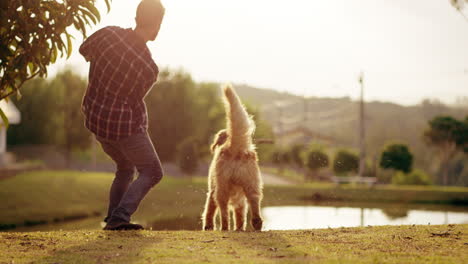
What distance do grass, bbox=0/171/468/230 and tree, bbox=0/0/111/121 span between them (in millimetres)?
13610

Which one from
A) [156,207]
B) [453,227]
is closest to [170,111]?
[156,207]

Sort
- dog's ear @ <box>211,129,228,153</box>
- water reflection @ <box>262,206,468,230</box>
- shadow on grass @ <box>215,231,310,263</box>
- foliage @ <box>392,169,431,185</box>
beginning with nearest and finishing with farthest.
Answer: shadow on grass @ <box>215,231,310,263</box> → dog's ear @ <box>211,129,228,153</box> → water reflection @ <box>262,206,468,230</box> → foliage @ <box>392,169,431,185</box>

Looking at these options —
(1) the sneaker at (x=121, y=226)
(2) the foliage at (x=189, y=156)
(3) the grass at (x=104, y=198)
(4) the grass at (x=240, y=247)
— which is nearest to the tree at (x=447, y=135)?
(3) the grass at (x=104, y=198)

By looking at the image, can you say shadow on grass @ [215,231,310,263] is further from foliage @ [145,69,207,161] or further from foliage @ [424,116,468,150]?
foliage @ [424,116,468,150]

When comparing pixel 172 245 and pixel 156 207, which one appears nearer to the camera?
pixel 172 245

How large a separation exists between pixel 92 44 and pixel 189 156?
30.6m

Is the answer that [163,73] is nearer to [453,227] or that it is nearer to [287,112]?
[453,227]

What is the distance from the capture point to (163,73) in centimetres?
4819

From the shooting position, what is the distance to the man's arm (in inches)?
218

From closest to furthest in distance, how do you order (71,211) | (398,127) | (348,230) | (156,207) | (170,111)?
(348,230) < (71,211) < (156,207) < (170,111) < (398,127)

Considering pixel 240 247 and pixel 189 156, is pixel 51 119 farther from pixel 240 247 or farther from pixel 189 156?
pixel 240 247

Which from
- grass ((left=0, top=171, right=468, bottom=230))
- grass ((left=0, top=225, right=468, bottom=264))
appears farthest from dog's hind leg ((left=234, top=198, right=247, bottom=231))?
grass ((left=0, top=171, right=468, bottom=230))

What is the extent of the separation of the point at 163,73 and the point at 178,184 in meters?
16.4

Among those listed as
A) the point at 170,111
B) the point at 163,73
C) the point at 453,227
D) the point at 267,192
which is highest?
the point at 163,73
